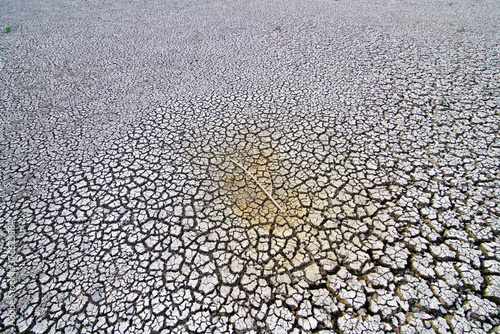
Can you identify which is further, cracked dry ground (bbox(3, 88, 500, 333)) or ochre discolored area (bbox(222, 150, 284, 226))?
ochre discolored area (bbox(222, 150, 284, 226))

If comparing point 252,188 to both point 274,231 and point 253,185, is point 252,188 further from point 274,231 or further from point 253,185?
point 274,231

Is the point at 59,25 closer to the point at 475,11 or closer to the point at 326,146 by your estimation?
the point at 326,146

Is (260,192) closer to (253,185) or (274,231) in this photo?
(253,185)

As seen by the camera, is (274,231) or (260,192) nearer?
(274,231)

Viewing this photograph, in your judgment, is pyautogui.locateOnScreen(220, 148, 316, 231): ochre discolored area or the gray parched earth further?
pyautogui.locateOnScreen(220, 148, 316, 231): ochre discolored area

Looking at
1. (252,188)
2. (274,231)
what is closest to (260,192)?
(252,188)

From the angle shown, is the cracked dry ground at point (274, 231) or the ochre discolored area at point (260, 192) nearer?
the cracked dry ground at point (274, 231)

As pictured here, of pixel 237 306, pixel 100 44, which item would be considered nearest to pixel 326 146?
pixel 237 306

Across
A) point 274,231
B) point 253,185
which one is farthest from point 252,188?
point 274,231

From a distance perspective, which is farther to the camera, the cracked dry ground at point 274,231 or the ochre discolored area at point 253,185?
the ochre discolored area at point 253,185
